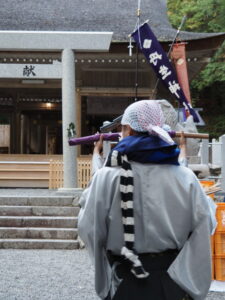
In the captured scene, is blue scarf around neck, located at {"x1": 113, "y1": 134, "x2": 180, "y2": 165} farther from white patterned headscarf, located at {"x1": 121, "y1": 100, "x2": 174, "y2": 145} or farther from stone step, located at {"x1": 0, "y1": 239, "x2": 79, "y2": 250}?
stone step, located at {"x1": 0, "y1": 239, "x2": 79, "y2": 250}

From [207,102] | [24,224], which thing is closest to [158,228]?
[24,224]

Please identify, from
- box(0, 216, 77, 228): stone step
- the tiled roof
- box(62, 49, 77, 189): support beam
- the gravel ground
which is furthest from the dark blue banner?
the gravel ground

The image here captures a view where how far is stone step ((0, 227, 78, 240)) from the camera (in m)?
8.14

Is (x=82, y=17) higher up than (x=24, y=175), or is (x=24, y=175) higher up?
(x=82, y=17)

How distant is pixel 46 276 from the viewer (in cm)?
581

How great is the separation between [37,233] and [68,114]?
315 centimetres

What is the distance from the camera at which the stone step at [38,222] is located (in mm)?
8422

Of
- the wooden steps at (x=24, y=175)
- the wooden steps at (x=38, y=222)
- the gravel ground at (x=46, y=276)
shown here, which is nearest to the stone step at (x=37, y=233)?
the wooden steps at (x=38, y=222)

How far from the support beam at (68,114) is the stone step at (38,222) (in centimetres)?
183

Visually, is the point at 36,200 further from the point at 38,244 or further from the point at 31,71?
the point at 31,71

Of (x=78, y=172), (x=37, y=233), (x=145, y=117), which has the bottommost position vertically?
(x=37, y=233)

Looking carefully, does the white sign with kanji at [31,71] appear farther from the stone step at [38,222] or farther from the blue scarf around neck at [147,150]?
the blue scarf around neck at [147,150]

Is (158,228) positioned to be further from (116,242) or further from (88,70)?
(88,70)

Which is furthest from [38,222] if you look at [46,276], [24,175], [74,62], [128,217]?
[128,217]
